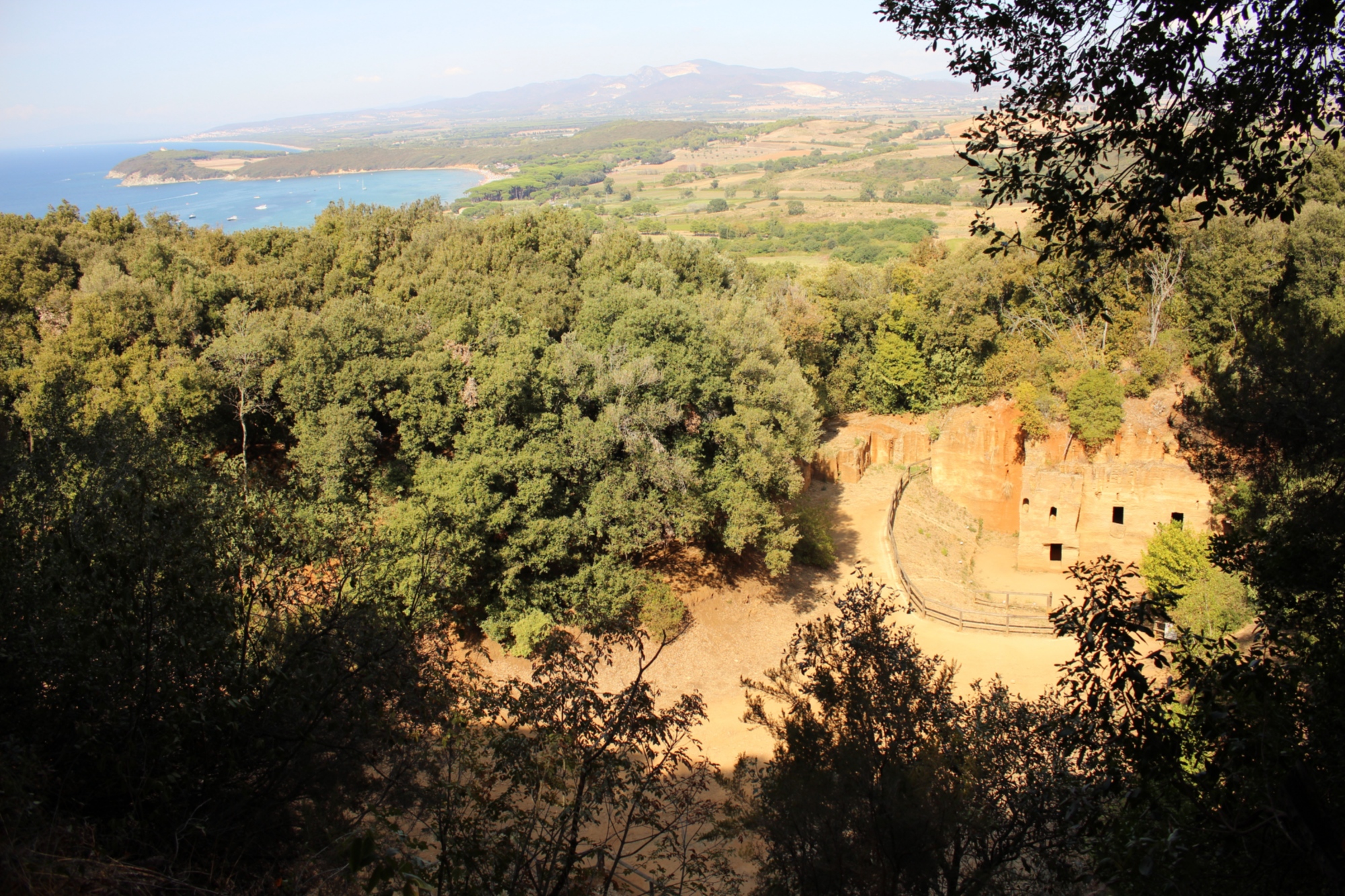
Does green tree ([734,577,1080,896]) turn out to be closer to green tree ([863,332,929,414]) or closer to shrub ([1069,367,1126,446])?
shrub ([1069,367,1126,446])

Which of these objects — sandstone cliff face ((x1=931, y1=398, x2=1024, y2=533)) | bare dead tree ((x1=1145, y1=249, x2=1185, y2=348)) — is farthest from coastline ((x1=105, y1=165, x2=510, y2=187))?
→ bare dead tree ((x1=1145, y1=249, x2=1185, y2=348))

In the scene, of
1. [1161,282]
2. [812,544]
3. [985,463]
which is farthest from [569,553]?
[1161,282]

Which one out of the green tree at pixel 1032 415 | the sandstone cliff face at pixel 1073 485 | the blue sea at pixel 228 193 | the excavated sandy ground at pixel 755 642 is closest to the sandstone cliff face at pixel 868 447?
the sandstone cliff face at pixel 1073 485

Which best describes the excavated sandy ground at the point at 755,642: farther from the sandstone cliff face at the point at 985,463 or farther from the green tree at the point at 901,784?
the green tree at the point at 901,784

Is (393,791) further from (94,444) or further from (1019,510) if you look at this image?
(1019,510)

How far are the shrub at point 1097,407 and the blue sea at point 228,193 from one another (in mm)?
50480

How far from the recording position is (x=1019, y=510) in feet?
78.5

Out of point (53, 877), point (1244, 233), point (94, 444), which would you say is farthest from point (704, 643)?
point (1244, 233)

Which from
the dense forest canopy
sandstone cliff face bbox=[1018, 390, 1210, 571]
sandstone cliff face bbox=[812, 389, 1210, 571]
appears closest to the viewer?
the dense forest canopy

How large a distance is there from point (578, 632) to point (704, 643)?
10.2ft

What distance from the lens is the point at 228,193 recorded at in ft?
310

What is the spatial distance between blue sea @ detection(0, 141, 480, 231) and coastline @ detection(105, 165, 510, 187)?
1.09 m

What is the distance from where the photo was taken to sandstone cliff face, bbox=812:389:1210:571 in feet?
70.2

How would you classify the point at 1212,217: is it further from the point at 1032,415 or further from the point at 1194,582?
the point at 1032,415
